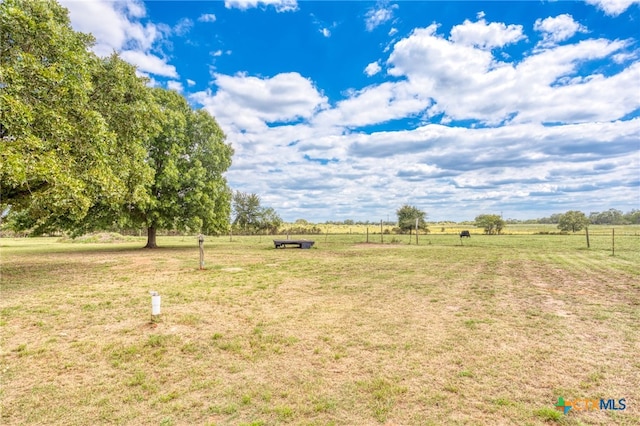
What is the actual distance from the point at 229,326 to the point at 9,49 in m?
10.7

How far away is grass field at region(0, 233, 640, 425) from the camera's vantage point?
3469mm

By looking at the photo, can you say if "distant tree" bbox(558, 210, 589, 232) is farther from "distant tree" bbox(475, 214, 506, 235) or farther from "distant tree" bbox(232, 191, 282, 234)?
"distant tree" bbox(232, 191, 282, 234)

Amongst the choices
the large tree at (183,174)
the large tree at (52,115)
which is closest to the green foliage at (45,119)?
the large tree at (52,115)

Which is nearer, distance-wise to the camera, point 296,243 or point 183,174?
point 183,174

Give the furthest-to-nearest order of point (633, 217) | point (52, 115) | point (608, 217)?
1. point (608, 217)
2. point (633, 217)
3. point (52, 115)

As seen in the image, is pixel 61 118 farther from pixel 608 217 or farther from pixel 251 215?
pixel 608 217

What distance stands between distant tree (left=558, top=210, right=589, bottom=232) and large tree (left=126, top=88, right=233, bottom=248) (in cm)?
6236

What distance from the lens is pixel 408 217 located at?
56.9m

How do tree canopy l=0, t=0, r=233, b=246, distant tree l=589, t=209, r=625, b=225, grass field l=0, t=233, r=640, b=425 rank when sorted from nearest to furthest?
grass field l=0, t=233, r=640, b=425, tree canopy l=0, t=0, r=233, b=246, distant tree l=589, t=209, r=625, b=225

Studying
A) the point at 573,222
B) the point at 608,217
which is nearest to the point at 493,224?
the point at 573,222

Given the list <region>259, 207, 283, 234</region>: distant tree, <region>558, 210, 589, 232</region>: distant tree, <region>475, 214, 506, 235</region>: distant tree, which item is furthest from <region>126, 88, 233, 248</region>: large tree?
<region>558, 210, 589, 232</region>: distant tree

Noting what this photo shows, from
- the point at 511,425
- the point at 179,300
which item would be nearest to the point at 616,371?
the point at 511,425

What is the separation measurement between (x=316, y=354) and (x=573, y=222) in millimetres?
70362

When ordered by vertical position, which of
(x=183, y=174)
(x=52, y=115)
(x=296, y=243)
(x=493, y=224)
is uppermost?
(x=183, y=174)
